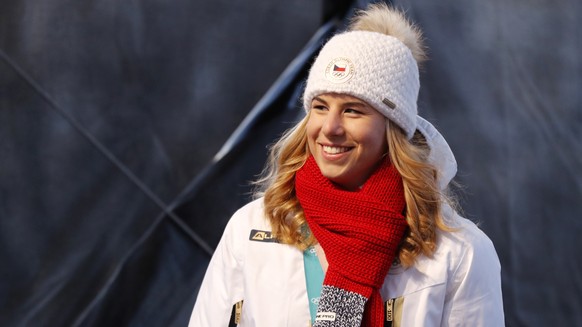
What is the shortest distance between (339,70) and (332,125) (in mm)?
111

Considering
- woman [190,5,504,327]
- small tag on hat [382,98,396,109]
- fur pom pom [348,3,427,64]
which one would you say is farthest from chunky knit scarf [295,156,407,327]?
fur pom pom [348,3,427,64]

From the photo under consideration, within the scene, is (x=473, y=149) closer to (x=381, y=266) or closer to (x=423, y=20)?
(x=423, y=20)

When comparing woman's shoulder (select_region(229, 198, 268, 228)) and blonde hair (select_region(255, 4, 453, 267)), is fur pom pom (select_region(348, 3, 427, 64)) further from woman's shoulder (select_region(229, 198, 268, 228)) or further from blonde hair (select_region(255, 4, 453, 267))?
woman's shoulder (select_region(229, 198, 268, 228))

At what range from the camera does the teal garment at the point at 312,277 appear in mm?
1741

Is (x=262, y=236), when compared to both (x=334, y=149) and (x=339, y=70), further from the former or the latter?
(x=339, y=70)

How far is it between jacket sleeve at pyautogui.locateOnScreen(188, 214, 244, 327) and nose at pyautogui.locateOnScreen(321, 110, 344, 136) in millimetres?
282

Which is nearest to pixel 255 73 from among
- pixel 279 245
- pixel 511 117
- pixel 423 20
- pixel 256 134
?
pixel 256 134

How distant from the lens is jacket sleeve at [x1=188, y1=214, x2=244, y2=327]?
5.96ft

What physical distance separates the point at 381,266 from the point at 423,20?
1.10m

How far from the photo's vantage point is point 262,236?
180cm

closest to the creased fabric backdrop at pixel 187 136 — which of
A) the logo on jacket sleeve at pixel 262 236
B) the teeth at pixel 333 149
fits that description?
the logo on jacket sleeve at pixel 262 236

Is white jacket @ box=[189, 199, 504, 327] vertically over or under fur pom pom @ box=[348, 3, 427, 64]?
under

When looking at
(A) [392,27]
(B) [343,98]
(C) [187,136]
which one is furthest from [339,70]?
(C) [187,136]

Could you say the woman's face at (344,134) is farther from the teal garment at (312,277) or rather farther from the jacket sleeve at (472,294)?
the jacket sleeve at (472,294)
